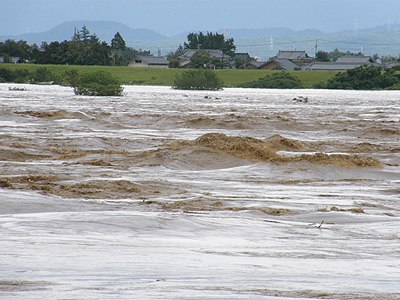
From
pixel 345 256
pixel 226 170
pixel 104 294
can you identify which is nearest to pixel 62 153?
pixel 226 170

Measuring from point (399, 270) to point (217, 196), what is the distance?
286cm

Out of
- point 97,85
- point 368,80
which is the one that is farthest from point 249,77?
point 97,85

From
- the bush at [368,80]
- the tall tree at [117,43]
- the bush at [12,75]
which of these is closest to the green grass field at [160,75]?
the bush at [12,75]

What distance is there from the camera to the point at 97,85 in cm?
3572

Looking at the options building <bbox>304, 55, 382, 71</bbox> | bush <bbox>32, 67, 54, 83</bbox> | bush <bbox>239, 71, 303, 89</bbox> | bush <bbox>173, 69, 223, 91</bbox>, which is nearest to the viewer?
bush <bbox>173, 69, 223, 91</bbox>

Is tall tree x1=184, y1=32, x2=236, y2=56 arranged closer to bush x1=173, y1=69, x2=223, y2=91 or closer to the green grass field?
the green grass field

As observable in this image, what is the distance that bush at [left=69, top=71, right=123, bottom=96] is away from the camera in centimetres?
3566

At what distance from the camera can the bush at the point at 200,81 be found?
56938 mm

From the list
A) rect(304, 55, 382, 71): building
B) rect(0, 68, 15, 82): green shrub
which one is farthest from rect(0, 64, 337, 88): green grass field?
rect(304, 55, 382, 71): building

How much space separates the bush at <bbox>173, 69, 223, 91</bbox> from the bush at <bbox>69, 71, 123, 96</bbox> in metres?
19.8

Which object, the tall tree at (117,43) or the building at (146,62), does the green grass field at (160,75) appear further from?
the tall tree at (117,43)

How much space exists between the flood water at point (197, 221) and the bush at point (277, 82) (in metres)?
61.1

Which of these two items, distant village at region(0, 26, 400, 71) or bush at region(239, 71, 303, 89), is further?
distant village at region(0, 26, 400, 71)

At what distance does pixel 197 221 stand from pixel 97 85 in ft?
106
